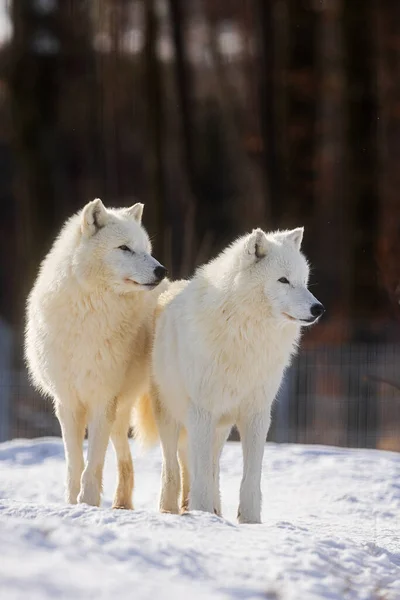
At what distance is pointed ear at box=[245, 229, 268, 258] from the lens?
5.89 metres

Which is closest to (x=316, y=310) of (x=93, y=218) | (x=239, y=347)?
(x=239, y=347)

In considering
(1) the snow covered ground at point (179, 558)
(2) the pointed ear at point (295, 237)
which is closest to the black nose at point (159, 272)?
(2) the pointed ear at point (295, 237)

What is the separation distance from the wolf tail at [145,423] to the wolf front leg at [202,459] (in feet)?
3.97

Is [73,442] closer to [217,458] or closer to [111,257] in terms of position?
[217,458]

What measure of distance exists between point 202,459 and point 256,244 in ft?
4.59

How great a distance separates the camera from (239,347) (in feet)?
19.5

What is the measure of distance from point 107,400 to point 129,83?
693 inches

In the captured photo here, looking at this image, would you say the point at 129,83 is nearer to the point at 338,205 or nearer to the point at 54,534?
the point at 338,205

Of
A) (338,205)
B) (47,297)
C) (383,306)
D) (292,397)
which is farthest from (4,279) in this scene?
(47,297)

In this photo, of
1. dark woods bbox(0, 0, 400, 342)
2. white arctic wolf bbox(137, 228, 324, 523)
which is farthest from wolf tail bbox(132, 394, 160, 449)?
dark woods bbox(0, 0, 400, 342)

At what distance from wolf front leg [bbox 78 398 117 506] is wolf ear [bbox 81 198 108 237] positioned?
1169mm

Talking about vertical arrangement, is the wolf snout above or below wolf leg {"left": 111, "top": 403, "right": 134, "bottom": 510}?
above

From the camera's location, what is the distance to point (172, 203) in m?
27.5

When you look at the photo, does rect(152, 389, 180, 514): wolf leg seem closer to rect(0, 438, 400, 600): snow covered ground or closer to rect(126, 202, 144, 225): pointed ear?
rect(0, 438, 400, 600): snow covered ground
